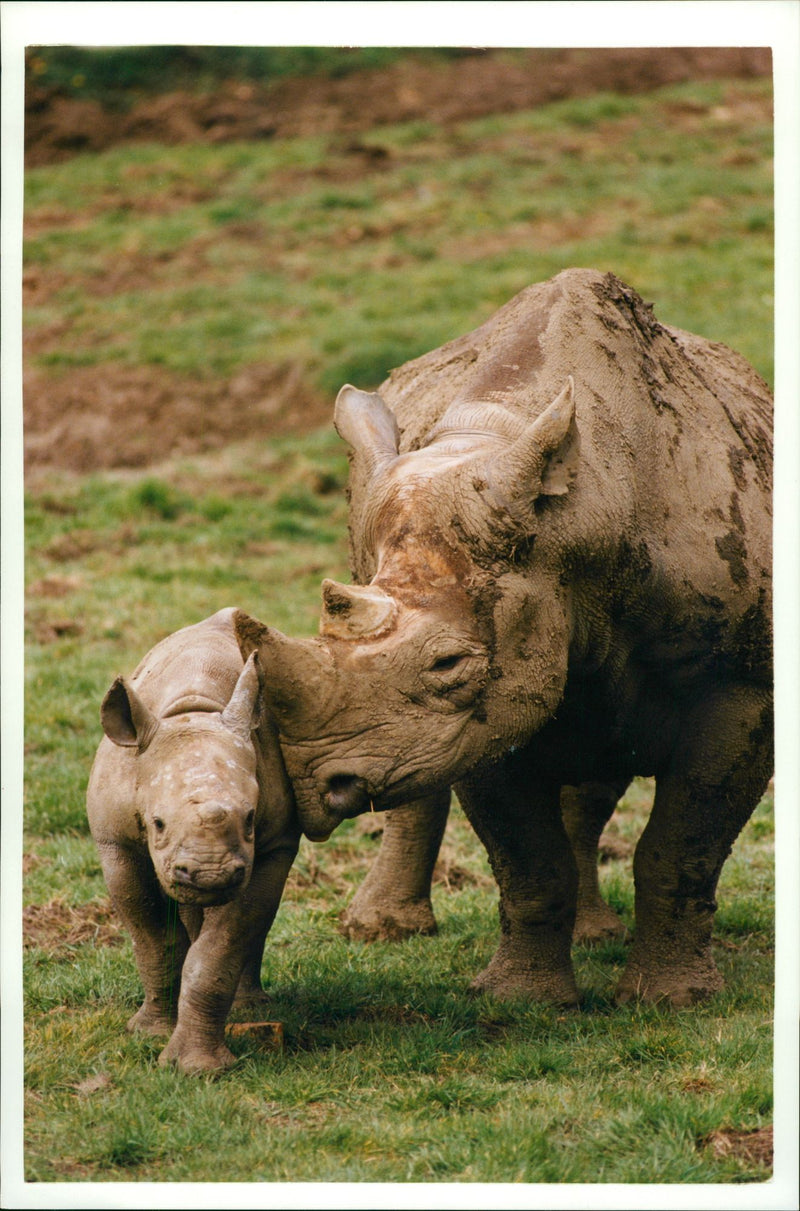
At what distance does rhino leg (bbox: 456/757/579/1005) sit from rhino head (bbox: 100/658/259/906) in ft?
5.23

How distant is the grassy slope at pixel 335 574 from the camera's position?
19.7ft

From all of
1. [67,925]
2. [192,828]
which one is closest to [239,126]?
[67,925]

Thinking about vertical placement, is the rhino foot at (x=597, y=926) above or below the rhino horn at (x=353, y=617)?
below

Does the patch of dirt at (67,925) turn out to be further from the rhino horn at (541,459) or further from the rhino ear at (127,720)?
the rhino horn at (541,459)

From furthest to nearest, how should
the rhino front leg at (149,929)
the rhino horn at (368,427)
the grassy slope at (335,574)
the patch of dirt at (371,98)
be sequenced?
1. the patch of dirt at (371,98)
2. the rhino horn at (368,427)
3. the rhino front leg at (149,929)
4. the grassy slope at (335,574)

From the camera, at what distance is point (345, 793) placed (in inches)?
232

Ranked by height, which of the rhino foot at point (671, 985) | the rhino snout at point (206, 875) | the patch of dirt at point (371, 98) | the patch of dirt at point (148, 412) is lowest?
the rhino foot at point (671, 985)

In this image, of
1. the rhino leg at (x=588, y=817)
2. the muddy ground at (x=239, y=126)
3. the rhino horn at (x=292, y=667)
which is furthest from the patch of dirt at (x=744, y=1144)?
the muddy ground at (x=239, y=126)

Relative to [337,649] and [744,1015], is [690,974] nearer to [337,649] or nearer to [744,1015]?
[744,1015]

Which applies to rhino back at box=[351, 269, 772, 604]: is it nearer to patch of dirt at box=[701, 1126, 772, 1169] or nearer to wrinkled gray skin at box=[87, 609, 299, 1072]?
wrinkled gray skin at box=[87, 609, 299, 1072]

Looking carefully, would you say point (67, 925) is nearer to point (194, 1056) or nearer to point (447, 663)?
point (194, 1056)

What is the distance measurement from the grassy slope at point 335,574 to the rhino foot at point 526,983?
0.45ft

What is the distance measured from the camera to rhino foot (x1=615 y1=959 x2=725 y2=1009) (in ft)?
24.4

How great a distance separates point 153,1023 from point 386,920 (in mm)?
2116
